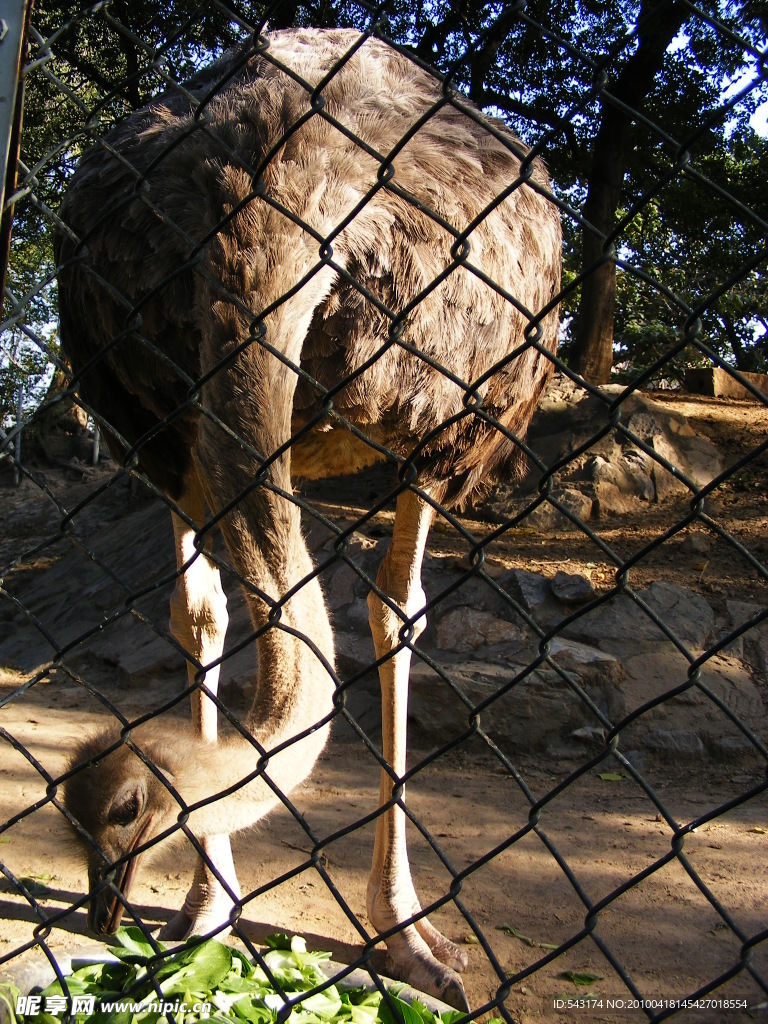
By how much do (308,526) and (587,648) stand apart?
2023 mm

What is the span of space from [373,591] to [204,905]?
157 centimetres

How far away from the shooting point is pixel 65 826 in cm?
178

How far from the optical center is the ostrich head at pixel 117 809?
1687 millimetres

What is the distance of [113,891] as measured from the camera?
5.66 ft

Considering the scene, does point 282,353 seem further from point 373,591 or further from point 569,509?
point 569,509

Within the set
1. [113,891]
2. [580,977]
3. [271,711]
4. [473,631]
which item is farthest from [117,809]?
[473,631]

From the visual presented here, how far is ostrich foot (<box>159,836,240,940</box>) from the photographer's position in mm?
2975

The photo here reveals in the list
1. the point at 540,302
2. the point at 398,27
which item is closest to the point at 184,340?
the point at 540,302

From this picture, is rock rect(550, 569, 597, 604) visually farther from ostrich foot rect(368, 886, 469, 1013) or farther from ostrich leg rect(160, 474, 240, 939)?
ostrich foot rect(368, 886, 469, 1013)

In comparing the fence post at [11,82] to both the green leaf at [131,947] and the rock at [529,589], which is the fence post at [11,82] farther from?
the rock at [529,589]

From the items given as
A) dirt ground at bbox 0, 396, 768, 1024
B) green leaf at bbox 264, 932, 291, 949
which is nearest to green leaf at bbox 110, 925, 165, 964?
dirt ground at bbox 0, 396, 768, 1024

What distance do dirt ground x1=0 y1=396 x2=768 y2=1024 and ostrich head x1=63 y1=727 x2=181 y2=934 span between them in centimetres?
10

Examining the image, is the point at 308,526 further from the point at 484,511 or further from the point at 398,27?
the point at 398,27

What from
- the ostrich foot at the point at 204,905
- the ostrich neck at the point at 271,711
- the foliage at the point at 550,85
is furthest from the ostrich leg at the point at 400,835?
the foliage at the point at 550,85
